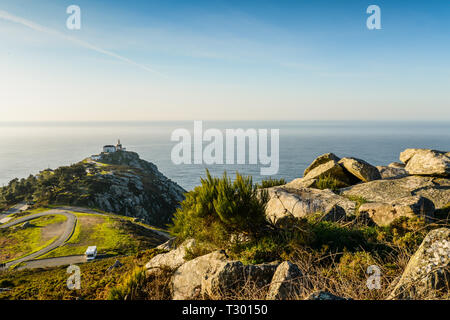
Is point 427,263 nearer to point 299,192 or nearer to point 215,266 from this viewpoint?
point 215,266

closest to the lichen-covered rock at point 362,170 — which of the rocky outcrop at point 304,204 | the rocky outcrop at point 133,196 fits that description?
the rocky outcrop at point 304,204

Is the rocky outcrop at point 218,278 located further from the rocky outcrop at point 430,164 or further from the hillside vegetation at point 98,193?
the hillside vegetation at point 98,193

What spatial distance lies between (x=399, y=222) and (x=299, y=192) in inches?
167

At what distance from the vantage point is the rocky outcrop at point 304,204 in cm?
956

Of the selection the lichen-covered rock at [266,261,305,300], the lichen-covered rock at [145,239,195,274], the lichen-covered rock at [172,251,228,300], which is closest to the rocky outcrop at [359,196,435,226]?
the lichen-covered rock at [266,261,305,300]

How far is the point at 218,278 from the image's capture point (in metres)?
5.41

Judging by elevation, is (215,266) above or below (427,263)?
below

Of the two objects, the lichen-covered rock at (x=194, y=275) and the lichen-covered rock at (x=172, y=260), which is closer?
the lichen-covered rock at (x=194, y=275)

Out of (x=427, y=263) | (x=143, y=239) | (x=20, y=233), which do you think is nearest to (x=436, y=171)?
(x=427, y=263)

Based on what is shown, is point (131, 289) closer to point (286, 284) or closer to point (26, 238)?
point (286, 284)

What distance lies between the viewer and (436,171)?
1230 cm

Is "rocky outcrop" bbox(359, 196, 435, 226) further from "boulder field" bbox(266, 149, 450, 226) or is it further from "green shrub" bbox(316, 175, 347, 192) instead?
"green shrub" bbox(316, 175, 347, 192)

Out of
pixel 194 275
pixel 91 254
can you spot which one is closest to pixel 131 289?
pixel 194 275

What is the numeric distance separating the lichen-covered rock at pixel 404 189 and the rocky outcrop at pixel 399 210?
263 centimetres
